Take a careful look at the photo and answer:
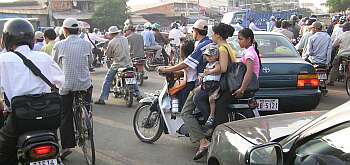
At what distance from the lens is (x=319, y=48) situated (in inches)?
395

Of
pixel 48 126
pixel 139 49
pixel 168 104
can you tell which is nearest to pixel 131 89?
pixel 139 49

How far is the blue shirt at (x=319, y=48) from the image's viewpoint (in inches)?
396

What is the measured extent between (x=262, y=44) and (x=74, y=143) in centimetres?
382

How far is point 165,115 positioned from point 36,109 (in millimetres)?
2686

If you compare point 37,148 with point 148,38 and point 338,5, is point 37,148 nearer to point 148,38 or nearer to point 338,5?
point 148,38

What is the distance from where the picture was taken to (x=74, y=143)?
5.97m

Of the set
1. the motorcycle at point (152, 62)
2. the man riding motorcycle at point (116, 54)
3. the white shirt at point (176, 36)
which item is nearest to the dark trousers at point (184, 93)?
the man riding motorcycle at point (116, 54)

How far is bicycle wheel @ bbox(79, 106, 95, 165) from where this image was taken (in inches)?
223

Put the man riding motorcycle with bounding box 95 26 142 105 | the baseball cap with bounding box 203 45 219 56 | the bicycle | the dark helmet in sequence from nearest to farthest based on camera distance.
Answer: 1. the dark helmet
2. the baseball cap with bounding box 203 45 219 56
3. the bicycle
4. the man riding motorcycle with bounding box 95 26 142 105

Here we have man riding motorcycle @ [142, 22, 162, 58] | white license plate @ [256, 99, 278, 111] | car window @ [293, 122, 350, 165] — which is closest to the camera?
car window @ [293, 122, 350, 165]

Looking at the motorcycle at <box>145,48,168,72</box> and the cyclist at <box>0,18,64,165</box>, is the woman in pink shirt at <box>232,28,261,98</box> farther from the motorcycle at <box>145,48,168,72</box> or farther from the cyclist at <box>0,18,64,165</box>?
the motorcycle at <box>145,48,168,72</box>

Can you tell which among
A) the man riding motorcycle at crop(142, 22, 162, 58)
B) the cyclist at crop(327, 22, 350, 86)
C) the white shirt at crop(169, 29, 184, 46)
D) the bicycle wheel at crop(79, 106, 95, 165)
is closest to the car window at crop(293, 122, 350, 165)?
the bicycle wheel at crop(79, 106, 95, 165)

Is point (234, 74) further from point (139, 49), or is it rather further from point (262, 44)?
point (139, 49)

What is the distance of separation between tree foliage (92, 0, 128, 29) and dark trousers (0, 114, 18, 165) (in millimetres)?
51019
